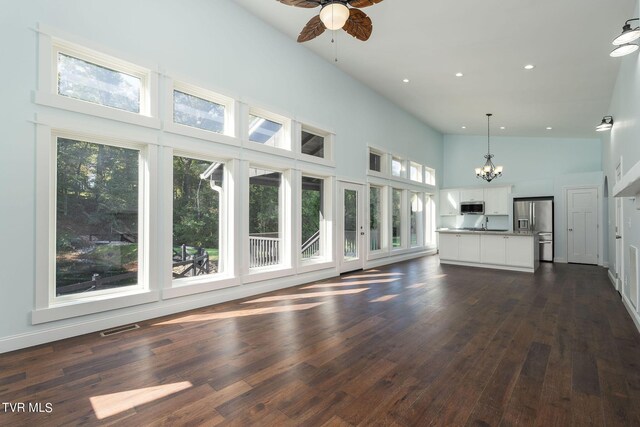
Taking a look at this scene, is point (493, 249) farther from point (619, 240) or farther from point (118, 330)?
point (118, 330)

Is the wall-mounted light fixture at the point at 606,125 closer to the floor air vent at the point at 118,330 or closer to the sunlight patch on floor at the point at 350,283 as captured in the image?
the sunlight patch on floor at the point at 350,283

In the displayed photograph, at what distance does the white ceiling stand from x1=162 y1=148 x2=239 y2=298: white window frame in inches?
98.4

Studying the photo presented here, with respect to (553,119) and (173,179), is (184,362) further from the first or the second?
(553,119)

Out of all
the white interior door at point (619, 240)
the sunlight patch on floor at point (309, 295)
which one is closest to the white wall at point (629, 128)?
the white interior door at point (619, 240)

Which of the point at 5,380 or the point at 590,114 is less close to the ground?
the point at 590,114

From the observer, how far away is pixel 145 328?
3258mm

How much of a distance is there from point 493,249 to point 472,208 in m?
3.11

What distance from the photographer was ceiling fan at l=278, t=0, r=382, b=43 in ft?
8.55

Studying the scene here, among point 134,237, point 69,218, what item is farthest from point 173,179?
point 69,218

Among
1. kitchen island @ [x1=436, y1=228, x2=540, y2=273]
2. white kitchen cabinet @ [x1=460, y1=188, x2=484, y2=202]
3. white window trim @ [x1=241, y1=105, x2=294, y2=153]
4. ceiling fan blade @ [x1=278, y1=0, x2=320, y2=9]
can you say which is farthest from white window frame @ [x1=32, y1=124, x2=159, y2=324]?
white kitchen cabinet @ [x1=460, y1=188, x2=484, y2=202]

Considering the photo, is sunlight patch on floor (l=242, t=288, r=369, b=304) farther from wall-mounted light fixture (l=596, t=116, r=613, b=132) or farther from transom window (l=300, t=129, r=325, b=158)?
wall-mounted light fixture (l=596, t=116, r=613, b=132)

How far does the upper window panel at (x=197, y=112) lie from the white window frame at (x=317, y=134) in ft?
4.45

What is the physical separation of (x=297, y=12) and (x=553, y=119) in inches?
262

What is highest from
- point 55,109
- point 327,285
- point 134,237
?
point 55,109
